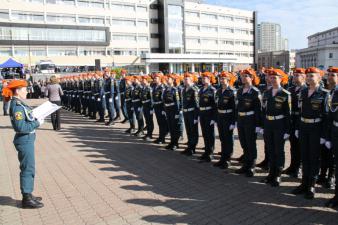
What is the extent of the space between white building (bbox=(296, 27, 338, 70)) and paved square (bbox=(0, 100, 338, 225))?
300 feet

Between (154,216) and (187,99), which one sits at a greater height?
(187,99)

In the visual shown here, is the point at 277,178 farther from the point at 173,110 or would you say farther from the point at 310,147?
the point at 173,110

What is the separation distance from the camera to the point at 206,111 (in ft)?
26.5

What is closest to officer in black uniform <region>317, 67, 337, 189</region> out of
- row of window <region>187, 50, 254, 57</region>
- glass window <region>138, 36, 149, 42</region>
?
glass window <region>138, 36, 149, 42</region>

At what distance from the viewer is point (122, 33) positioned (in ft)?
225

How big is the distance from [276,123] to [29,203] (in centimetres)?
455

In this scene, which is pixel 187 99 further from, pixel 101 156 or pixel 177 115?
pixel 101 156

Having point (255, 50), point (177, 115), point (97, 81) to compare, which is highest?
point (255, 50)

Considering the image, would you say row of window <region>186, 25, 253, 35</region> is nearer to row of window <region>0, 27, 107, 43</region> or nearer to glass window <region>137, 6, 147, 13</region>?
glass window <region>137, 6, 147, 13</region>

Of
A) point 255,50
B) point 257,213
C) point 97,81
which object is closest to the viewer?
point 257,213

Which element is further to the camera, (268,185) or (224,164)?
(224,164)

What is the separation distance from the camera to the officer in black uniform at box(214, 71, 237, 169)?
7.42 meters

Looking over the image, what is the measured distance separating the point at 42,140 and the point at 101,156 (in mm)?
3757

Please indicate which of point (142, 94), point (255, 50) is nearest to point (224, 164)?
point (142, 94)
